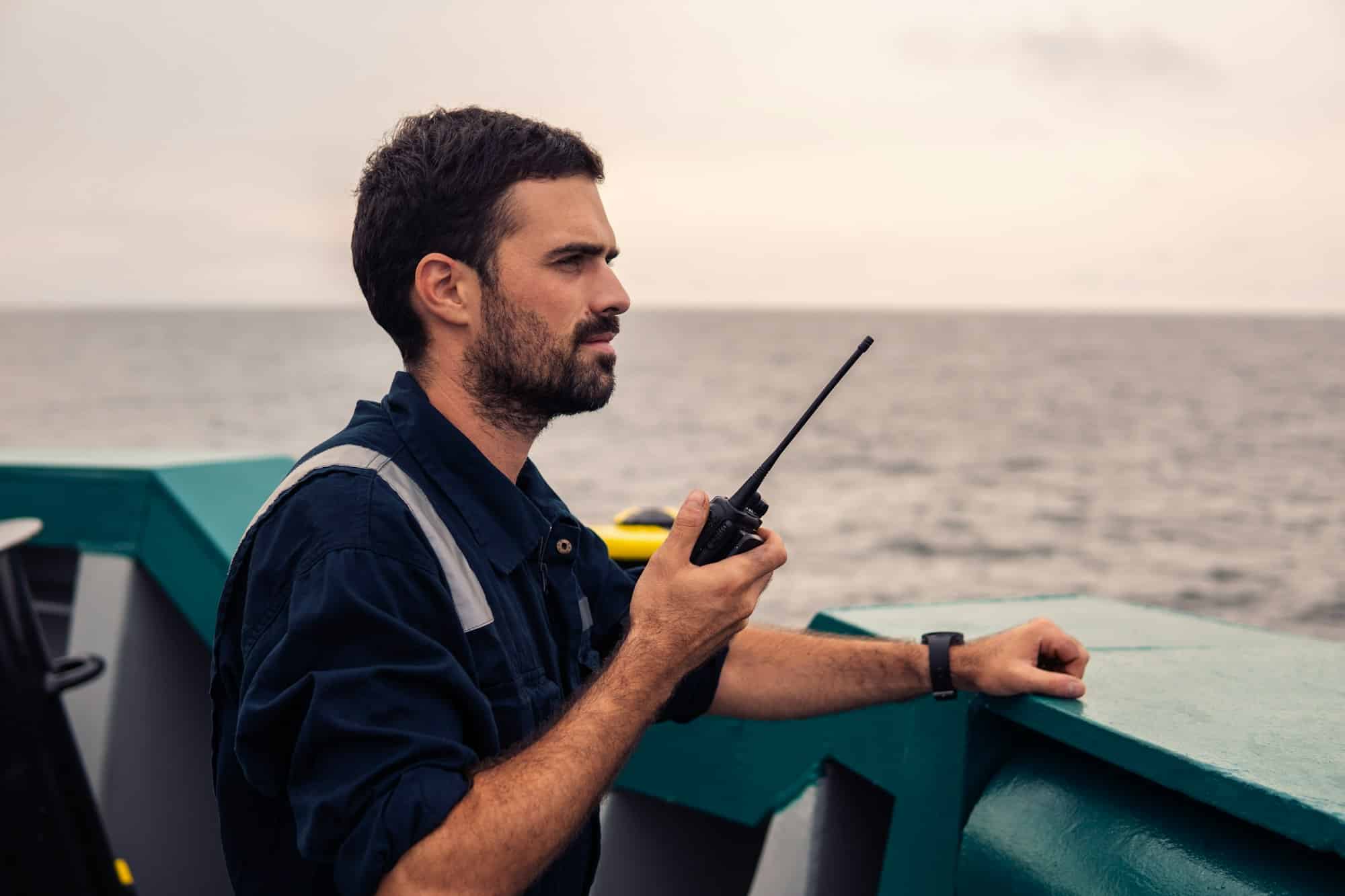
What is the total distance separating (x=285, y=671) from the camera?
4.87 feet

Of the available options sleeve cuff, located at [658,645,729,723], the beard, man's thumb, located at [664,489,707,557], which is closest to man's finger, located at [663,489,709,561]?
man's thumb, located at [664,489,707,557]

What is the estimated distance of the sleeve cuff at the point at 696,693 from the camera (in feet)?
7.07

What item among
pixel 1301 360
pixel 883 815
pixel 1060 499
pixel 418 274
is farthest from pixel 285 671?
pixel 1301 360

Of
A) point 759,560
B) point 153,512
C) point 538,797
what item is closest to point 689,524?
point 759,560

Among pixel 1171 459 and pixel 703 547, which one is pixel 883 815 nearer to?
pixel 703 547

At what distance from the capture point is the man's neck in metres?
1.99

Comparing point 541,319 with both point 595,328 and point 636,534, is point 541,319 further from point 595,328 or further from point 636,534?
point 636,534

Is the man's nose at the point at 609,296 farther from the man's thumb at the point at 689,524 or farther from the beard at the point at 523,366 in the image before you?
the man's thumb at the point at 689,524

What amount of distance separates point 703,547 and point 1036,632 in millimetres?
581

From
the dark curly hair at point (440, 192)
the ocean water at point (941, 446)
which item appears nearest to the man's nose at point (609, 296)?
the dark curly hair at point (440, 192)

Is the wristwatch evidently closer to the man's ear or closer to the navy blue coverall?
the navy blue coverall

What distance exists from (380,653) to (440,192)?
83 cm

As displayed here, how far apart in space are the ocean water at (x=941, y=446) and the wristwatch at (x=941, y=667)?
393cm

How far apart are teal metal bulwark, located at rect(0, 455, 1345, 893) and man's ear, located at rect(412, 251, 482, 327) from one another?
975 mm
